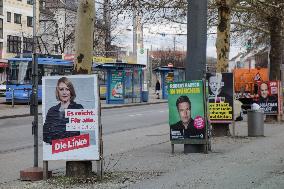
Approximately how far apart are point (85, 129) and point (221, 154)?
4.52 meters

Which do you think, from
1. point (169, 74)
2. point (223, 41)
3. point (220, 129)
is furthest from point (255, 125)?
point (169, 74)

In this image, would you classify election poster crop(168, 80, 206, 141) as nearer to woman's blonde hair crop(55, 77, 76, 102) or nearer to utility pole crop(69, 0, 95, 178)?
utility pole crop(69, 0, 95, 178)

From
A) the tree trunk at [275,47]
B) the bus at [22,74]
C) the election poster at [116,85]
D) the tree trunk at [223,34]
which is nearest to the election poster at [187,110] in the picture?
the tree trunk at [223,34]

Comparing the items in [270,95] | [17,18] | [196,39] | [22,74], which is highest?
[17,18]

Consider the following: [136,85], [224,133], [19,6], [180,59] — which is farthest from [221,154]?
[180,59]

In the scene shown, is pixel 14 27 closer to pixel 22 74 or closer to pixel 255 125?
pixel 22 74

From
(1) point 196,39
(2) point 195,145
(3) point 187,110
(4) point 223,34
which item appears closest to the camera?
(3) point 187,110

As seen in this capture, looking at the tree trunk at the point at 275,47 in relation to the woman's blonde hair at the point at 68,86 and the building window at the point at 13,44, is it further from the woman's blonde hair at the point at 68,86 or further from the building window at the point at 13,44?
the building window at the point at 13,44

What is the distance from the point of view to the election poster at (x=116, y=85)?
40.8 meters

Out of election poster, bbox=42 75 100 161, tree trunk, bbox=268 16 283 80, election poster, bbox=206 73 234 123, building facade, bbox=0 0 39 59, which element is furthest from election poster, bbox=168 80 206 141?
building facade, bbox=0 0 39 59

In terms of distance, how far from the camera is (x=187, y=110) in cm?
1276

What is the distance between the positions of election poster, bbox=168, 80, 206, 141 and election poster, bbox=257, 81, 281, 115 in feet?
35.5

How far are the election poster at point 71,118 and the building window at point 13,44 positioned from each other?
6686cm

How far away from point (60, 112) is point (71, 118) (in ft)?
0.73
